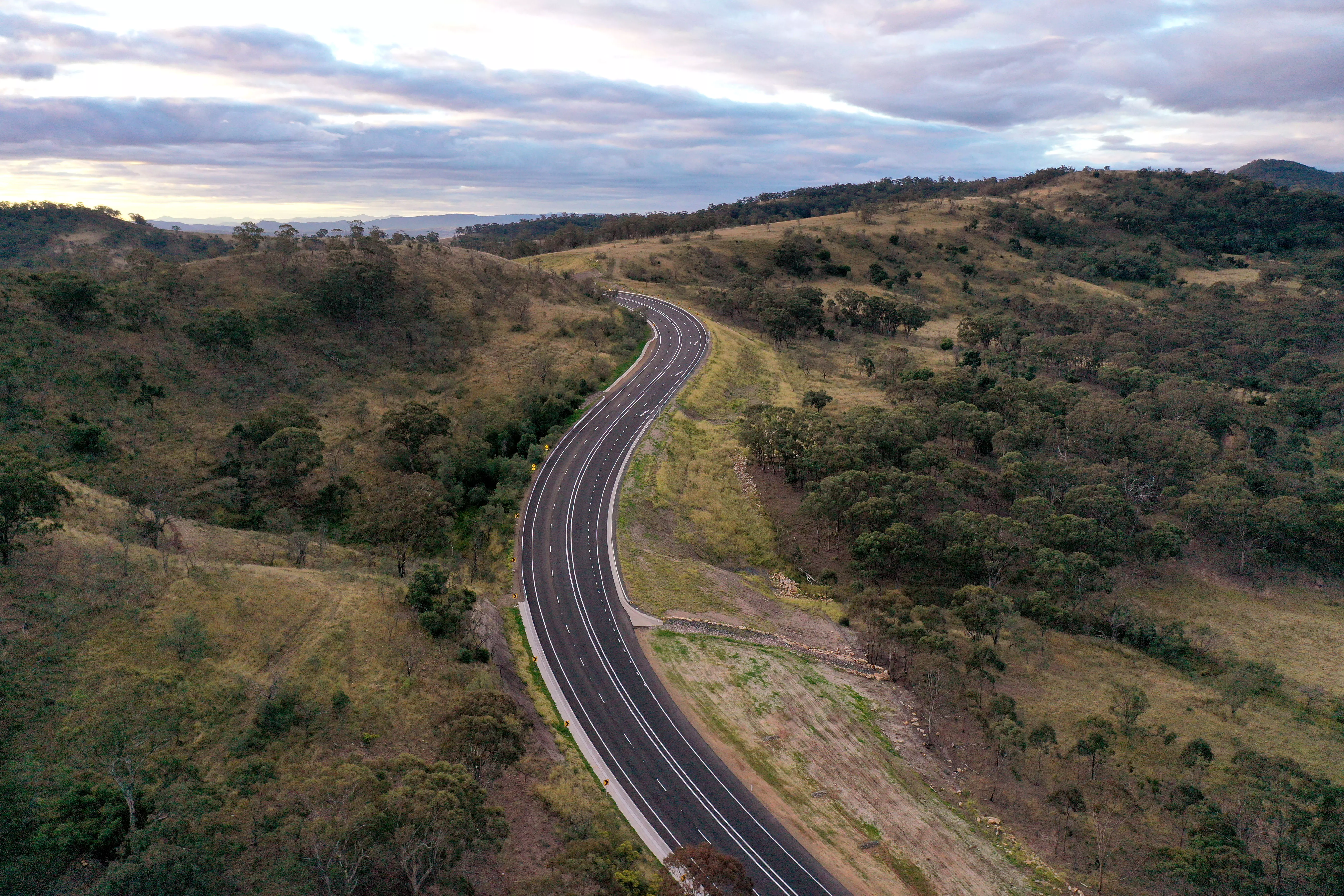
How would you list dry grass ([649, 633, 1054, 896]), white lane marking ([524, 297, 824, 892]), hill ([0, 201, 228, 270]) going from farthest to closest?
hill ([0, 201, 228, 270])
dry grass ([649, 633, 1054, 896])
white lane marking ([524, 297, 824, 892])

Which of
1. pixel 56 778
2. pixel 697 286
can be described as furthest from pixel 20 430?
pixel 697 286

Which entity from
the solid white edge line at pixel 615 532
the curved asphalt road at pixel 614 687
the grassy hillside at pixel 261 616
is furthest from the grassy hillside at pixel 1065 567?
the grassy hillside at pixel 261 616

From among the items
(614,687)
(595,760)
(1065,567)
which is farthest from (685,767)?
(1065,567)

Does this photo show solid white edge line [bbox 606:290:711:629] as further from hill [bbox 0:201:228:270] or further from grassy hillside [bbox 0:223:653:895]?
hill [bbox 0:201:228:270]

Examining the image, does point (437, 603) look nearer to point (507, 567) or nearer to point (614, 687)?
point (614, 687)

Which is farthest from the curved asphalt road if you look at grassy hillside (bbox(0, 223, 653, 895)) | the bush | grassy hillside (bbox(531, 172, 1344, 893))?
the bush
